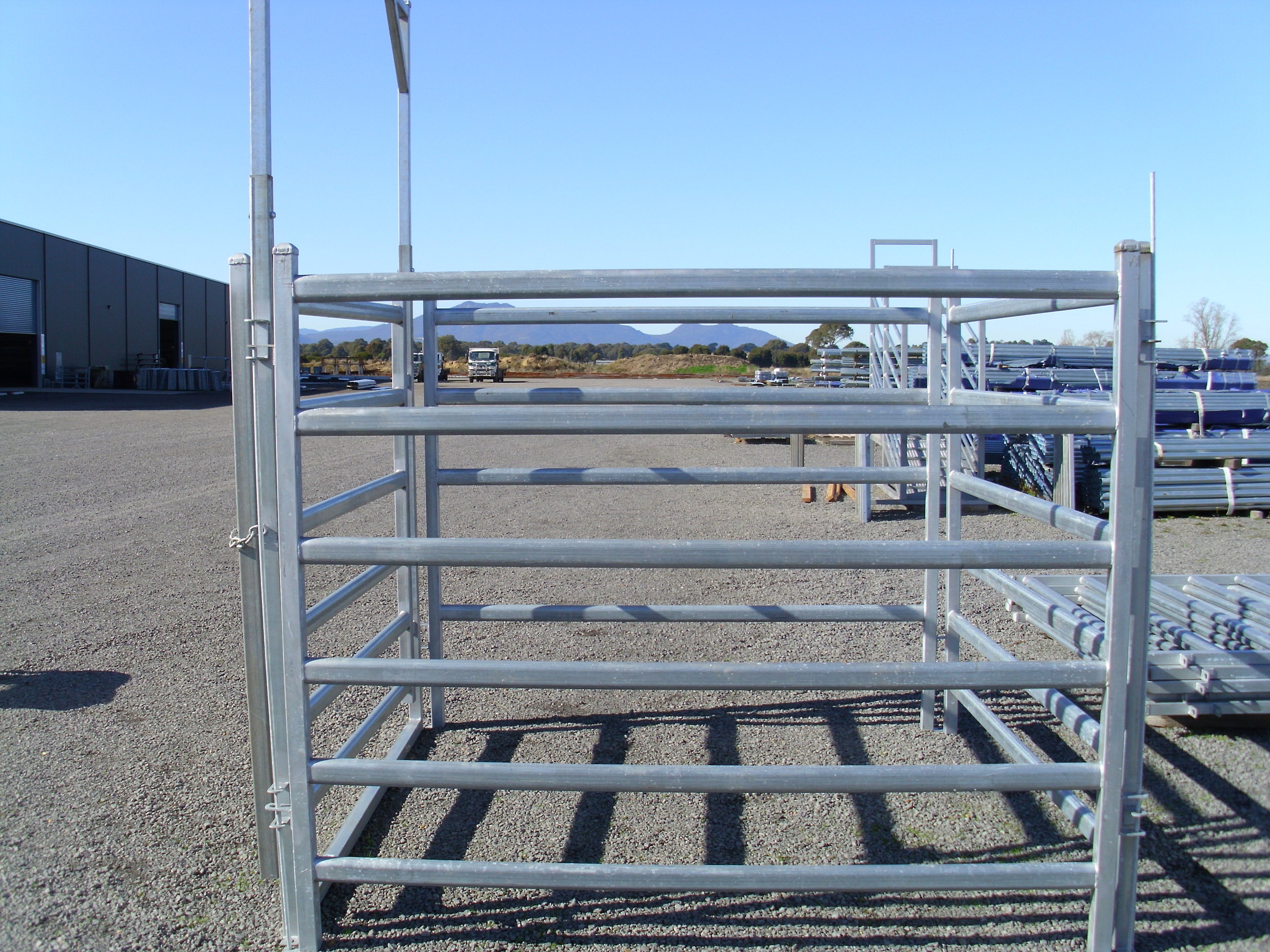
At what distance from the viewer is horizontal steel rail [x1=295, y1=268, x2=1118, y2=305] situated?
6.83 ft

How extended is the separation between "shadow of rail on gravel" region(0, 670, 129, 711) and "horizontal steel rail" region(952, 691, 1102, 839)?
12.4 feet

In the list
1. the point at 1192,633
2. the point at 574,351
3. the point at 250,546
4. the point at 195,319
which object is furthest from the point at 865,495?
the point at 574,351

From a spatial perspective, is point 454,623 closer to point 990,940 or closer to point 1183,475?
point 990,940

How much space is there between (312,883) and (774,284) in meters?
1.90

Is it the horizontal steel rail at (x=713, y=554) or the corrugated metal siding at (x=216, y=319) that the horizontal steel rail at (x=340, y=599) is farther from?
the corrugated metal siding at (x=216, y=319)

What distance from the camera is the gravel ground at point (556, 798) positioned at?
2.46 m

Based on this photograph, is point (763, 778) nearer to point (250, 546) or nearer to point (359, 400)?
point (250, 546)

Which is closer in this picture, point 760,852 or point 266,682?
point 266,682

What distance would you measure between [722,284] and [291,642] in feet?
4.52

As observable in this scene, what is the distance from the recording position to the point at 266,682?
2.49 metres

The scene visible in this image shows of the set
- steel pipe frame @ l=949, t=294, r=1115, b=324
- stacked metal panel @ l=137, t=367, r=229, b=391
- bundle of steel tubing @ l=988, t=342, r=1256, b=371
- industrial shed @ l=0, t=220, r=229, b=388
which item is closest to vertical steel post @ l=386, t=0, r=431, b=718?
steel pipe frame @ l=949, t=294, r=1115, b=324

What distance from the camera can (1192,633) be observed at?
12.9 ft

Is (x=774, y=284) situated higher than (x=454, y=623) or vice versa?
(x=774, y=284)

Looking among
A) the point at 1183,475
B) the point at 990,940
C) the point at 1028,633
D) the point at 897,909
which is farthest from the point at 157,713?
the point at 1183,475
